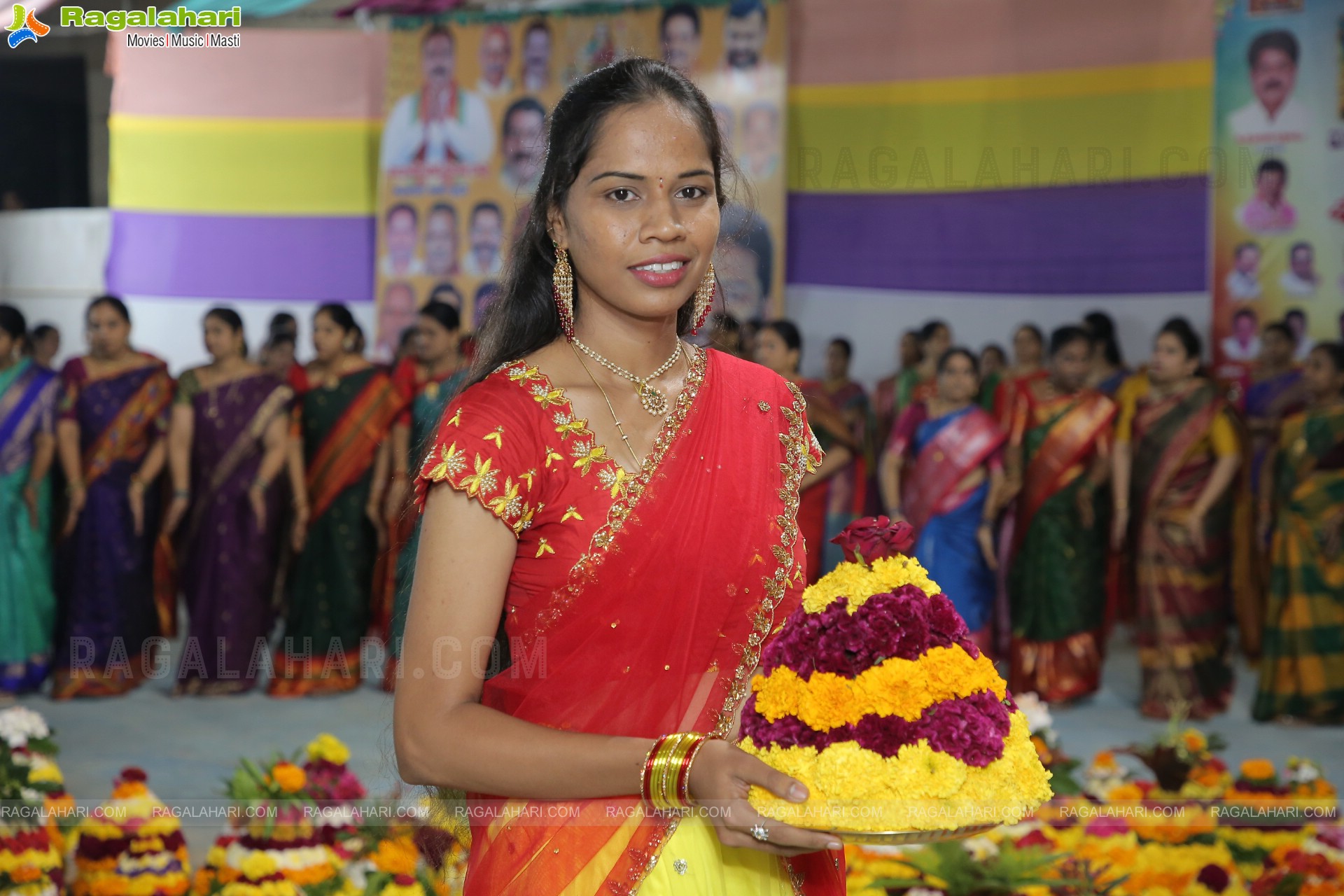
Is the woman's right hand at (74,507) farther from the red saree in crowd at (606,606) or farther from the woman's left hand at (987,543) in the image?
the red saree in crowd at (606,606)

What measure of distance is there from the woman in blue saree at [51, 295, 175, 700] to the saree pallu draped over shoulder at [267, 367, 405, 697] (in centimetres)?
70

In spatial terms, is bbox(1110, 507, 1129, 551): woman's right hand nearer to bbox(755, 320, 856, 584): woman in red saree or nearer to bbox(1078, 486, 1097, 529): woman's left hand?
bbox(1078, 486, 1097, 529): woman's left hand

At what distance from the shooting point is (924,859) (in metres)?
2.51

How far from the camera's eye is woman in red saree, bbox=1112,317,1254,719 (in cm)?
593

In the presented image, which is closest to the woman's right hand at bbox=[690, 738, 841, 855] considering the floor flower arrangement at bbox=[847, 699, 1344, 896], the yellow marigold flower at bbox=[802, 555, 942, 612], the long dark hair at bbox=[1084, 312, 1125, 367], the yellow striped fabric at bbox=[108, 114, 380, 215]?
the yellow marigold flower at bbox=[802, 555, 942, 612]

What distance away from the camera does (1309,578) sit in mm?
5879

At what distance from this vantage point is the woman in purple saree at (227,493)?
20.7 feet

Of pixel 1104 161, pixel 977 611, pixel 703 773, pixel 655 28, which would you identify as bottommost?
pixel 977 611

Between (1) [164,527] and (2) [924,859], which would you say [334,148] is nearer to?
(1) [164,527]

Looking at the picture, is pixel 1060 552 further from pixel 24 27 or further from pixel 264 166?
pixel 264 166

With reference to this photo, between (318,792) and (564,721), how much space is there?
1.71 metres

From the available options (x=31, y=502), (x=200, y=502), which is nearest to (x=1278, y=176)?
(x=200, y=502)

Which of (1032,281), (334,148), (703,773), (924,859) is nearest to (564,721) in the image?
(703,773)

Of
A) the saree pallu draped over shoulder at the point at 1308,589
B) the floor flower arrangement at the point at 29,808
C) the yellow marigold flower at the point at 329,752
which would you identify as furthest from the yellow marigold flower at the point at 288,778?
the saree pallu draped over shoulder at the point at 1308,589
